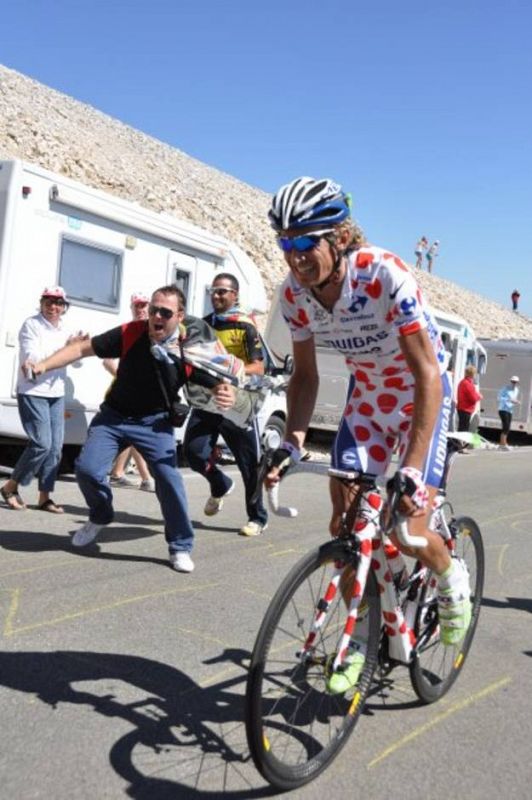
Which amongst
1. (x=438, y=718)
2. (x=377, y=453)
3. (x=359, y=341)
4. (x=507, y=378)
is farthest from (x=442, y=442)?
(x=507, y=378)

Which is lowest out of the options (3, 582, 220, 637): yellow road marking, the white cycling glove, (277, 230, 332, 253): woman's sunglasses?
(3, 582, 220, 637): yellow road marking

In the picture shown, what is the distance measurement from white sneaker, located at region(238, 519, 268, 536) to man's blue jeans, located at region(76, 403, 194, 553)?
52.3 inches

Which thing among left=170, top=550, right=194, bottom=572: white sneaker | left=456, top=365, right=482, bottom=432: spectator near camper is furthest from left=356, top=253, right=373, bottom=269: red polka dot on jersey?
left=456, top=365, right=482, bottom=432: spectator near camper

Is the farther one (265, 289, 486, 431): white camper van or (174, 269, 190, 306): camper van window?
(265, 289, 486, 431): white camper van

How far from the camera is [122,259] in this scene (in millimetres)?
10383

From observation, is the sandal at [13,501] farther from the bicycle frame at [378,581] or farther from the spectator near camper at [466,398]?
the spectator near camper at [466,398]

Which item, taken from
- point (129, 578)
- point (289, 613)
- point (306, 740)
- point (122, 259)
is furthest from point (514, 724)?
point (122, 259)

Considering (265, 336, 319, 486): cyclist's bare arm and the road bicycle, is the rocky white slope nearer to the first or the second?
(265, 336, 319, 486): cyclist's bare arm

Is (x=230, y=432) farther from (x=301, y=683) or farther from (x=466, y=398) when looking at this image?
(x=466, y=398)

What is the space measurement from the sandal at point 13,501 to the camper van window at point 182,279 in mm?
4328

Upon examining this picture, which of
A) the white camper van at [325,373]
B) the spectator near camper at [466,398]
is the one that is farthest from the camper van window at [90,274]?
the spectator near camper at [466,398]

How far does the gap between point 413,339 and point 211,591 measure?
285cm

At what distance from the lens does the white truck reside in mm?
23406

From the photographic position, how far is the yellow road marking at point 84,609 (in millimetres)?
4617
